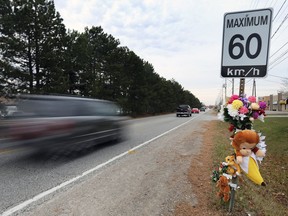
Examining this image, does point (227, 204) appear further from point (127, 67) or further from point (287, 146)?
point (127, 67)

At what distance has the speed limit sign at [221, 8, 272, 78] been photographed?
12.1ft

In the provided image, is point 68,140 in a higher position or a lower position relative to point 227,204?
higher

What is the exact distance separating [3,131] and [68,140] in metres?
1.79

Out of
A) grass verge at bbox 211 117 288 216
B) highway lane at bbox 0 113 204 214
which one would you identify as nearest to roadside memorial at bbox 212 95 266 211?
grass verge at bbox 211 117 288 216

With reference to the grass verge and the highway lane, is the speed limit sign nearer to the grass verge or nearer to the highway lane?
the grass verge

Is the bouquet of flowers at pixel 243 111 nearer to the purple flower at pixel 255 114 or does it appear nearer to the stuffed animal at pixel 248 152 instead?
the purple flower at pixel 255 114

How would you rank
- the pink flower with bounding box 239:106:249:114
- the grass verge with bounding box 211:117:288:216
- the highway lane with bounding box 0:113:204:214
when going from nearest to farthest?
the pink flower with bounding box 239:106:249:114 < the grass verge with bounding box 211:117:288:216 < the highway lane with bounding box 0:113:204:214

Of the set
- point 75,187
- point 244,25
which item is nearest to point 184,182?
point 75,187

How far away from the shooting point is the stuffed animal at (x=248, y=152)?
11.4 feet

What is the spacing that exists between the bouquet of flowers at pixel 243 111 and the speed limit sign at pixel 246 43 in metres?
0.50

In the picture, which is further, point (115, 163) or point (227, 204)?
point (115, 163)

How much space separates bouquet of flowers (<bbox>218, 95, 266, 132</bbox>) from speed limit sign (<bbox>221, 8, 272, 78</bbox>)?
1.65 feet

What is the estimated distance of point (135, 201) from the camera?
14.2 ft

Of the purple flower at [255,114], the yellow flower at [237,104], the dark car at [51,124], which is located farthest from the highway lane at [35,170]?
the purple flower at [255,114]
